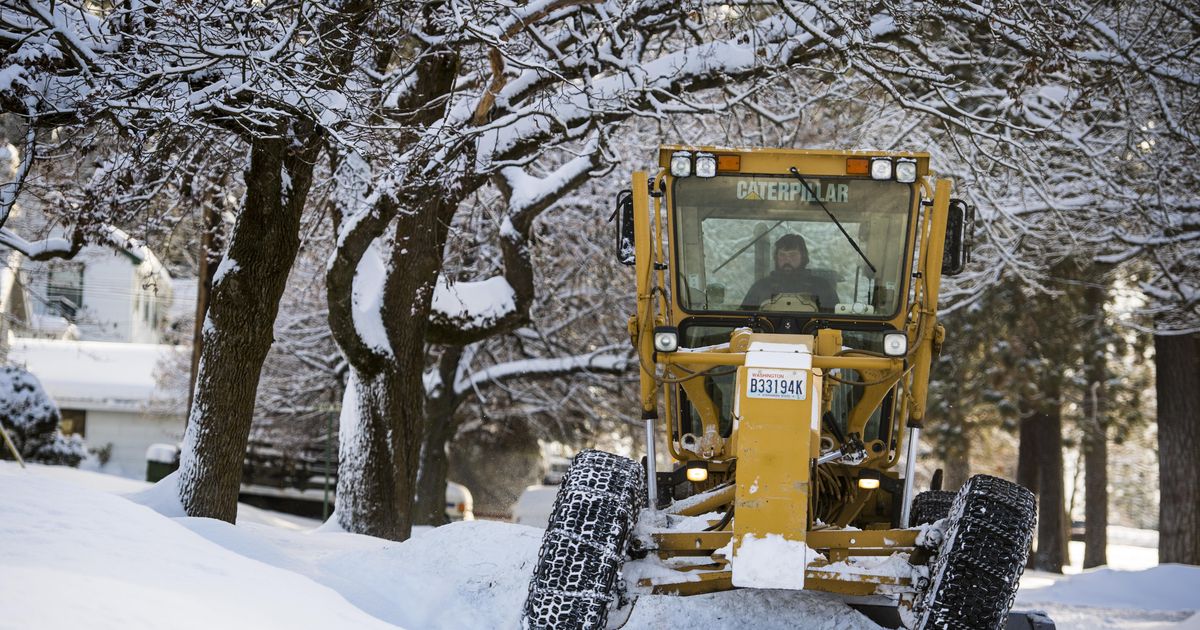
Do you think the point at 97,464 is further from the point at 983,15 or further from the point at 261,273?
the point at 983,15

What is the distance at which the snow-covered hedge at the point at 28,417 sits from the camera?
24.1 metres

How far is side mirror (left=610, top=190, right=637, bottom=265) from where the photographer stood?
7.27 metres

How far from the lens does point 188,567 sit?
18.4 ft

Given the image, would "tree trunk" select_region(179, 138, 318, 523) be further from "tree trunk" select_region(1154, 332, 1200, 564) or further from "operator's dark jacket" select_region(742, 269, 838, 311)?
"tree trunk" select_region(1154, 332, 1200, 564)

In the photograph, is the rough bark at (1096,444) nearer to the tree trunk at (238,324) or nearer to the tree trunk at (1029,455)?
the tree trunk at (1029,455)

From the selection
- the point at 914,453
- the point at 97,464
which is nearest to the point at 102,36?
the point at 914,453

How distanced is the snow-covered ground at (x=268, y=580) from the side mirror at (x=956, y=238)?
1993 millimetres

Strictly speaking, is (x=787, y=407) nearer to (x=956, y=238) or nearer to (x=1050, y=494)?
(x=956, y=238)

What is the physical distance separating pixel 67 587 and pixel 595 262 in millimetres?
15849

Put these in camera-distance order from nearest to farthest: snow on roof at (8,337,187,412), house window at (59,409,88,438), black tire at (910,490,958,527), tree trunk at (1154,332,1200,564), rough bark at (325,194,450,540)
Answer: black tire at (910,490,958,527)
rough bark at (325,194,450,540)
tree trunk at (1154,332,1200,564)
snow on roof at (8,337,187,412)
house window at (59,409,88,438)

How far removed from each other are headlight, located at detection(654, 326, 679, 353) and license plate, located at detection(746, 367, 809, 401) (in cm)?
73

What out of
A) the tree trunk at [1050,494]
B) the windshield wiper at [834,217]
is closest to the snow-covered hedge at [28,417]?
the tree trunk at [1050,494]

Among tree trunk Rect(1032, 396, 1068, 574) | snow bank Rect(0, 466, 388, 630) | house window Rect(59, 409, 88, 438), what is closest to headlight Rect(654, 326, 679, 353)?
snow bank Rect(0, 466, 388, 630)

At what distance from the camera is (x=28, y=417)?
961 inches
